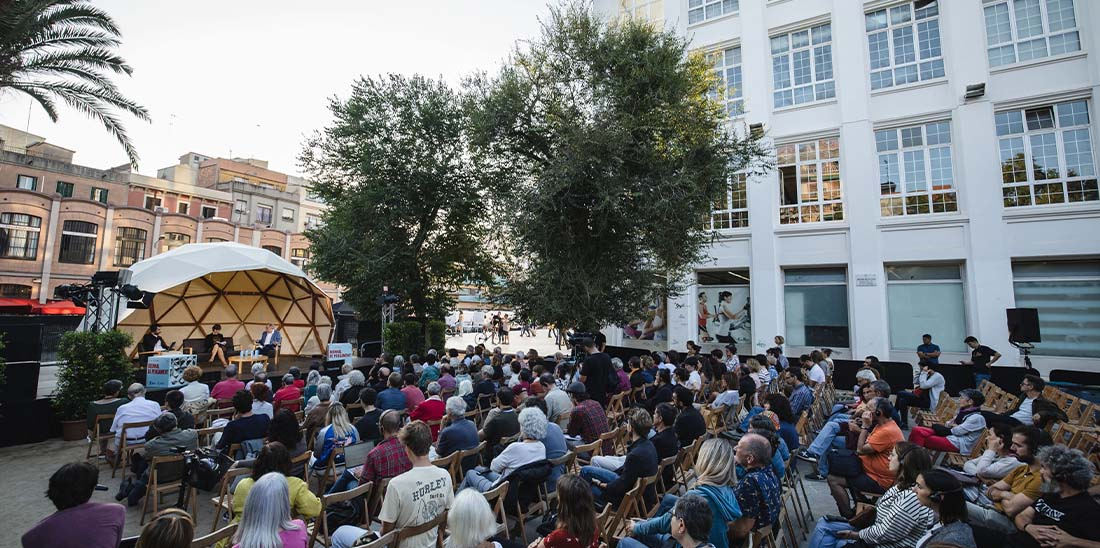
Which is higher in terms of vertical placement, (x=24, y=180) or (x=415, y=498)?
(x=24, y=180)

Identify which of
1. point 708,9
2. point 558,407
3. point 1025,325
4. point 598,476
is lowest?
point 598,476

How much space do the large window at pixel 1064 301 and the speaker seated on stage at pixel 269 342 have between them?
74.8 ft

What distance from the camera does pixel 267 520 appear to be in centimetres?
274

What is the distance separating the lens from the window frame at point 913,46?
545 inches

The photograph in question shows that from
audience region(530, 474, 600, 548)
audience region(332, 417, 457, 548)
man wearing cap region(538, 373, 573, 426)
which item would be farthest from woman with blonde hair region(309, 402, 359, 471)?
audience region(530, 474, 600, 548)

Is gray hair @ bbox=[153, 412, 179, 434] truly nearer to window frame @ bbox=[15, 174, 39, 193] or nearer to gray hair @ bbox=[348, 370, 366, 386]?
gray hair @ bbox=[348, 370, 366, 386]

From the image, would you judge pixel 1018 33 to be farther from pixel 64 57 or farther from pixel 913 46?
pixel 64 57

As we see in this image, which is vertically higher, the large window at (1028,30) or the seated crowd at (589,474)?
the large window at (1028,30)

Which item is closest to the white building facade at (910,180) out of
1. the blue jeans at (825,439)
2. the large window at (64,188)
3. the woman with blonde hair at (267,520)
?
the blue jeans at (825,439)

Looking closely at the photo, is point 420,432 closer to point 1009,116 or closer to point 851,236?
point 851,236

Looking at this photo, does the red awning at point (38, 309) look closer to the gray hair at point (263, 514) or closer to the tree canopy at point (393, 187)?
the tree canopy at point (393, 187)

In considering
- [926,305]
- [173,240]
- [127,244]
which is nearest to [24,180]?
[127,244]

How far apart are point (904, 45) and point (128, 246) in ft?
146

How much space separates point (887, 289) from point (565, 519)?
49.1ft
